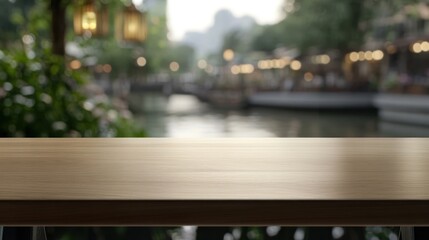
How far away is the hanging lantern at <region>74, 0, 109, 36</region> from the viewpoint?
3643 millimetres

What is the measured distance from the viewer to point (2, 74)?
2621 millimetres

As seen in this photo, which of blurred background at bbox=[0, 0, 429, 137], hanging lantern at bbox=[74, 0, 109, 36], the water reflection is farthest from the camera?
the water reflection

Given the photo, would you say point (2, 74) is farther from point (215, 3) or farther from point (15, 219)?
point (215, 3)

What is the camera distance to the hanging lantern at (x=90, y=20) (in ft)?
12.0

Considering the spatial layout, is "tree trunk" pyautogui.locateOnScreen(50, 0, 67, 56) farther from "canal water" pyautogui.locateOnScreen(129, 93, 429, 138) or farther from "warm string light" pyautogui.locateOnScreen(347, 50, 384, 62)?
"warm string light" pyautogui.locateOnScreen(347, 50, 384, 62)

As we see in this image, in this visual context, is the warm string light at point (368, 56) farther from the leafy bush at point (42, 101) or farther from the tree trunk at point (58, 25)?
the leafy bush at point (42, 101)

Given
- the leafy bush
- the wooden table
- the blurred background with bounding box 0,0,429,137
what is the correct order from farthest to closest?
the blurred background with bounding box 0,0,429,137
the leafy bush
the wooden table

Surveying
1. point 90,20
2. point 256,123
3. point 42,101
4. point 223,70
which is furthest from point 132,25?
point 223,70

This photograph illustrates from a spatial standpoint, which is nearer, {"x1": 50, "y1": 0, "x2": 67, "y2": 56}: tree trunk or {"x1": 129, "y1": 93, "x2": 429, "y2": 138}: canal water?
{"x1": 50, "y1": 0, "x2": 67, "y2": 56}: tree trunk

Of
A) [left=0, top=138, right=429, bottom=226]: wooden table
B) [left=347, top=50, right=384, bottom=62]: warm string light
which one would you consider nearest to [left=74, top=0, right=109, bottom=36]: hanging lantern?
[left=0, top=138, right=429, bottom=226]: wooden table

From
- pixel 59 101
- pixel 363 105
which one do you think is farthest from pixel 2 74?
pixel 363 105

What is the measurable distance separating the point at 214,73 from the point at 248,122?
10.8m

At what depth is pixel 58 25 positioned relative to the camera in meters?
3.69

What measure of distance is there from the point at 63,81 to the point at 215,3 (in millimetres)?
27498
